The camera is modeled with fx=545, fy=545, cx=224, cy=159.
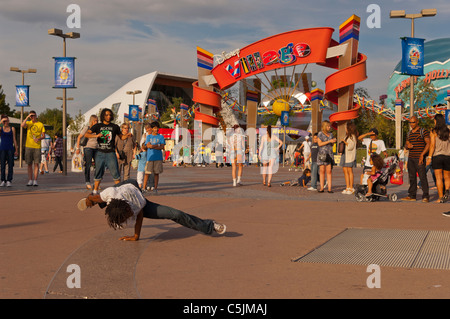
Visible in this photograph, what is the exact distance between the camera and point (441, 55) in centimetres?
8494

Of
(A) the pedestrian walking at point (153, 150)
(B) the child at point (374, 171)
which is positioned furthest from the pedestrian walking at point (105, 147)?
(B) the child at point (374, 171)

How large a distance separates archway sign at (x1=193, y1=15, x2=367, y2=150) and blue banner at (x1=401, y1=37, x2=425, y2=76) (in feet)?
34.8

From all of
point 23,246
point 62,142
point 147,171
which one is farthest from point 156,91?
point 23,246

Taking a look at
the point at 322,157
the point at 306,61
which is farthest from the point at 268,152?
the point at 306,61

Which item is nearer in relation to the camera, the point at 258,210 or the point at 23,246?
the point at 23,246

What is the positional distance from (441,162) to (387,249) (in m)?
5.68

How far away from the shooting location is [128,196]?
20.0 feet

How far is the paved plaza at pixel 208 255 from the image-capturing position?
4.32 metres

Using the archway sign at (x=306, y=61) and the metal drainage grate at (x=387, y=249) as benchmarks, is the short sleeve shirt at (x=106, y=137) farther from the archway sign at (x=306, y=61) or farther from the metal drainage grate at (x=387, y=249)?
the archway sign at (x=306, y=61)
